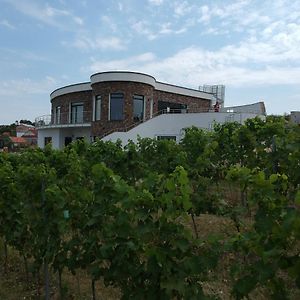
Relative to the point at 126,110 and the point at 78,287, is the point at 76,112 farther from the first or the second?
the point at 78,287

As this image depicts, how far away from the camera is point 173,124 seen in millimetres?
27953

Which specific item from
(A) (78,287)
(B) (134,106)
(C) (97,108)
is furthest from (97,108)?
(A) (78,287)

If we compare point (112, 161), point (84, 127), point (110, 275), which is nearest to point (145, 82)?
point (84, 127)

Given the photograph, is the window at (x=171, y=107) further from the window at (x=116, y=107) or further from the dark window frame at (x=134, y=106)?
the window at (x=116, y=107)

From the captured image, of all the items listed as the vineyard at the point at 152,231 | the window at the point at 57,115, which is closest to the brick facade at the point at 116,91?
the window at the point at 57,115

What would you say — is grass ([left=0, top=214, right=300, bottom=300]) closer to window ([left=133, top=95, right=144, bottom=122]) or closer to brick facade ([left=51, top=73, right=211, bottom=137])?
brick facade ([left=51, top=73, right=211, bottom=137])

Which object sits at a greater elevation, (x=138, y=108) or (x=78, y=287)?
(x=138, y=108)

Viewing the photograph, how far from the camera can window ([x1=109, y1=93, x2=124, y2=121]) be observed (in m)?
28.8

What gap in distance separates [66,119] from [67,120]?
0.37 metres

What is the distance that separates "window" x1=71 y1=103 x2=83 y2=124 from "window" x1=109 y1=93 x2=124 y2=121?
194 inches

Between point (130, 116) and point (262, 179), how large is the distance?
88.0 feet

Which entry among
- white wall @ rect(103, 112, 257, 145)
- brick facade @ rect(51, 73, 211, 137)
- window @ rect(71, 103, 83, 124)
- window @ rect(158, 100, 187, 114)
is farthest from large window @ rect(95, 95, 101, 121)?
window @ rect(158, 100, 187, 114)

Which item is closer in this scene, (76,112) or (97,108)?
(97,108)

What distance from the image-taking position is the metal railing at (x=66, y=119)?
3244 centimetres
